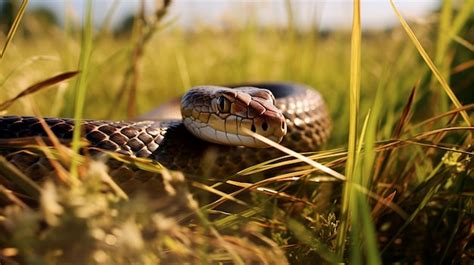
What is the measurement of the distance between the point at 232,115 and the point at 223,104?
9cm

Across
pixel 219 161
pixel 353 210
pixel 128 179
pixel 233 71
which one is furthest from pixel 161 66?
pixel 353 210

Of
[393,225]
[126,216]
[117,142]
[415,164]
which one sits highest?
[126,216]

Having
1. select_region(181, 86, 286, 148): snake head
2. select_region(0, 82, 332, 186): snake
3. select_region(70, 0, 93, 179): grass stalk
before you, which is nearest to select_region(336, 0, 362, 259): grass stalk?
select_region(0, 82, 332, 186): snake

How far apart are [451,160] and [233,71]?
3.09 m

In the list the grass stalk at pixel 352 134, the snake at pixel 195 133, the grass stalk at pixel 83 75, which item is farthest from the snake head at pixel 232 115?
the grass stalk at pixel 83 75

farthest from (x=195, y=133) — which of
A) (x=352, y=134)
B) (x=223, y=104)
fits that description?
(x=352, y=134)

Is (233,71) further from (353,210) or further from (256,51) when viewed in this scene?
(353,210)

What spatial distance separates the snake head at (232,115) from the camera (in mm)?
2121

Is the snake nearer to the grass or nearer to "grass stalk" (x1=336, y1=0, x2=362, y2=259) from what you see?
the grass

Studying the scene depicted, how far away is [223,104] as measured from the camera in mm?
2344

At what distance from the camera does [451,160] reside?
1856 mm

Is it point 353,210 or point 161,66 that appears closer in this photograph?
point 353,210

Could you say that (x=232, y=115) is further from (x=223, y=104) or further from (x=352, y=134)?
(x=352, y=134)

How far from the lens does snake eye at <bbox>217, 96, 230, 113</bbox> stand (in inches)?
91.4
